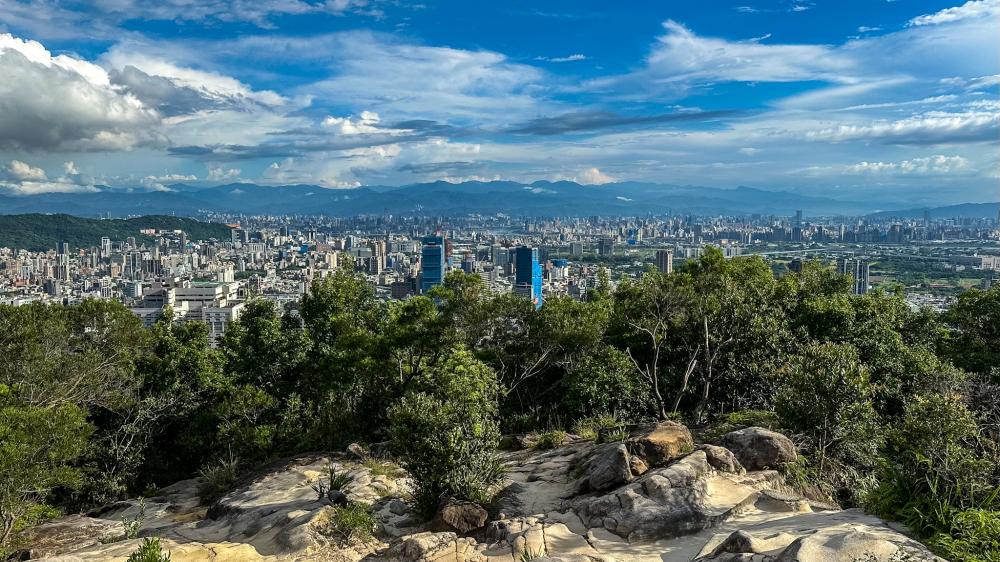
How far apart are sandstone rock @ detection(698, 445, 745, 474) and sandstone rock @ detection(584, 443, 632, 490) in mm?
947

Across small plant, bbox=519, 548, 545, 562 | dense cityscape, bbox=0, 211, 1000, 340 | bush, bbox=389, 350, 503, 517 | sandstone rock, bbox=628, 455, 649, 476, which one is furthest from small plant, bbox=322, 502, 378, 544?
dense cityscape, bbox=0, 211, 1000, 340

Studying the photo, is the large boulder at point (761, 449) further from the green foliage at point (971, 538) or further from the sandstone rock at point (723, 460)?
the green foliage at point (971, 538)

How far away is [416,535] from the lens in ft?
20.5

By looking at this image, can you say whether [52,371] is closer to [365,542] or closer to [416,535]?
[365,542]

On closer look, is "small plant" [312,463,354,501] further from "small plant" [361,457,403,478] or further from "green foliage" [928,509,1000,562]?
"green foliage" [928,509,1000,562]

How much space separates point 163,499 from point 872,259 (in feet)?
245

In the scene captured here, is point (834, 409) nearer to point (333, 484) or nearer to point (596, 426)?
point (596, 426)

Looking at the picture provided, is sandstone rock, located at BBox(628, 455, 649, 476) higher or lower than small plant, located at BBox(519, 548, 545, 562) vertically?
higher

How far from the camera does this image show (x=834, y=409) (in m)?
7.66

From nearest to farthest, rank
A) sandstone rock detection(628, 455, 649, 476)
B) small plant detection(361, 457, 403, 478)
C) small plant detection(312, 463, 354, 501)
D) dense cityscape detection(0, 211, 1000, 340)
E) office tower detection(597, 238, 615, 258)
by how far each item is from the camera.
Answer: sandstone rock detection(628, 455, 649, 476) → small plant detection(312, 463, 354, 501) → small plant detection(361, 457, 403, 478) → dense cityscape detection(0, 211, 1000, 340) → office tower detection(597, 238, 615, 258)

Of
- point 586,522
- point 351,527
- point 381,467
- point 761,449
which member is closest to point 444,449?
point 351,527

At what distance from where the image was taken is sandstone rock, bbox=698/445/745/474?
287 inches

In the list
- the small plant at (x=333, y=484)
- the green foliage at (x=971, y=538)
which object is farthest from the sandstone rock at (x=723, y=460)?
the small plant at (x=333, y=484)

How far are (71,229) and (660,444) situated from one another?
531 ft
